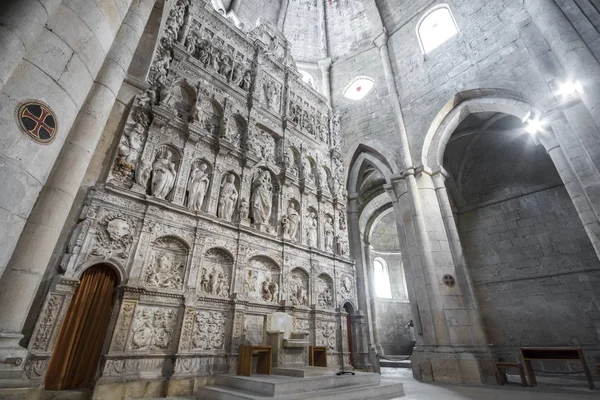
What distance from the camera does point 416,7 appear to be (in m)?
13.4

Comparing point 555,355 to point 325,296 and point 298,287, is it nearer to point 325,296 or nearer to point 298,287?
point 325,296

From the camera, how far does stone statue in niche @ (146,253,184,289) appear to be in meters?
6.13

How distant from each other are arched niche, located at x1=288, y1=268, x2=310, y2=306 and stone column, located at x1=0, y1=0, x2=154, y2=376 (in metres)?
6.58

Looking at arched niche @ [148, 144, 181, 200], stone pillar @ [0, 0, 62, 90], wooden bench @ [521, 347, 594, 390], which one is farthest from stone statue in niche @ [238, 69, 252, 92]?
wooden bench @ [521, 347, 594, 390]

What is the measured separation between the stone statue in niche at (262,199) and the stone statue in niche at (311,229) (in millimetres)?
1811

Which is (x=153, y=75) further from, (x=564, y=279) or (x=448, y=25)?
(x=564, y=279)

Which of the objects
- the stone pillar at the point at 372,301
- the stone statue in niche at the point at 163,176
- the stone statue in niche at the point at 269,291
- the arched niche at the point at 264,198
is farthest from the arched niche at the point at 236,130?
the stone pillar at the point at 372,301

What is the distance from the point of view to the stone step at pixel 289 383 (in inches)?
177

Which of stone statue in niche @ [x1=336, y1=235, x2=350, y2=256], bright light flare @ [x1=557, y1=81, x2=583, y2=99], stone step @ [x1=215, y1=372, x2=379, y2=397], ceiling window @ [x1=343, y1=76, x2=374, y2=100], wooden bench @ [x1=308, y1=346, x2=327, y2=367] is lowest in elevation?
stone step @ [x1=215, y1=372, x2=379, y2=397]

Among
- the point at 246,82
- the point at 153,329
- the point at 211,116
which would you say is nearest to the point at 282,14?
the point at 246,82

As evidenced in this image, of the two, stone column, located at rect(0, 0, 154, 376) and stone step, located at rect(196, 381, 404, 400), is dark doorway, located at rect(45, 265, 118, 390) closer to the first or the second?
stone step, located at rect(196, 381, 404, 400)

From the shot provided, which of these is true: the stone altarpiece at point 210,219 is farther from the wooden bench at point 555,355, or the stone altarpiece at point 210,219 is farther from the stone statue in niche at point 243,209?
the wooden bench at point 555,355

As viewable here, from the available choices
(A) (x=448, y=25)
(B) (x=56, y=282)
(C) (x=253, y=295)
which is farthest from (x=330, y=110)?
(B) (x=56, y=282)

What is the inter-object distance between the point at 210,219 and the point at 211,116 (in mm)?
3711
